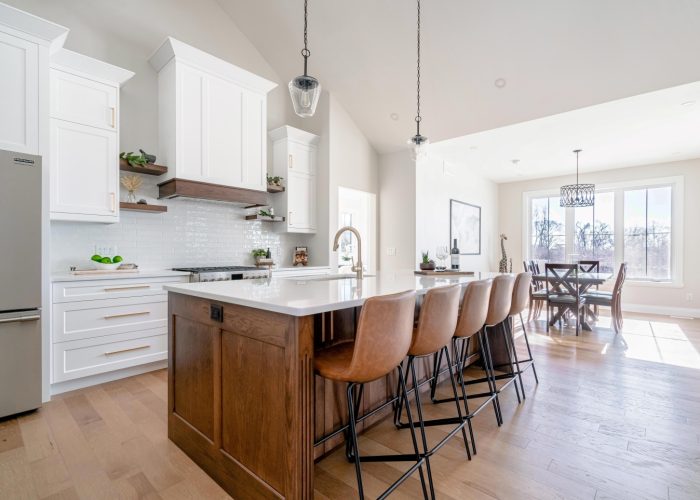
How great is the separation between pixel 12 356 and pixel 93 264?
1131 mm

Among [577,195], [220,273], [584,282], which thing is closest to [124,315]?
[220,273]

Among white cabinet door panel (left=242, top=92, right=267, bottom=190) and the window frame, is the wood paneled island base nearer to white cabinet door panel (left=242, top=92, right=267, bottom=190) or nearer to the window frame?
white cabinet door panel (left=242, top=92, right=267, bottom=190)

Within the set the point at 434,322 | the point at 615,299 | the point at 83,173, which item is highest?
the point at 83,173

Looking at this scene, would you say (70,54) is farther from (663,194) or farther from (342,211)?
(663,194)

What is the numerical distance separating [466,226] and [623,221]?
2886mm

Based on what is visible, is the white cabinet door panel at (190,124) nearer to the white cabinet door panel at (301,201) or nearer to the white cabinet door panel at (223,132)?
the white cabinet door panel at (223,132)

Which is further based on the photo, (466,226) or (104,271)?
(466,226)

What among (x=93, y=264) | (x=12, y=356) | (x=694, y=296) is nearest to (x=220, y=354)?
(x=12, y=356)

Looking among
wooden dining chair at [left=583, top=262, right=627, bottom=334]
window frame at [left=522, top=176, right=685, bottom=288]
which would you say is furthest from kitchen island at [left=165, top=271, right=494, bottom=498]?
window frame at [left=522, top=176, right=685, bottom=288]

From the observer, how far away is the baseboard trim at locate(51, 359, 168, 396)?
274 centimetres

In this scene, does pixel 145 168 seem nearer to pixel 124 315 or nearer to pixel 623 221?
pixel 124 315

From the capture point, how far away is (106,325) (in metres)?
2.88

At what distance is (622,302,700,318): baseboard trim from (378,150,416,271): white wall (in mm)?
4436

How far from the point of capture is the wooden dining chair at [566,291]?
186 inches
